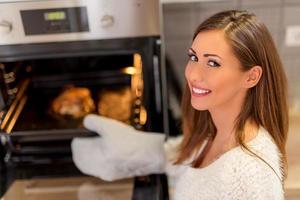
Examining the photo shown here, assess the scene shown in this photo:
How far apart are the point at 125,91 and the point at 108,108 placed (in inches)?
4.4

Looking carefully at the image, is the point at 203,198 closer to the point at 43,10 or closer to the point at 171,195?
the point at 171,195

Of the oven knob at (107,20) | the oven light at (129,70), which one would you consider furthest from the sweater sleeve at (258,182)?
the oven light at (129,70)

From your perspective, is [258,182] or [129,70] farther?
[129,70]

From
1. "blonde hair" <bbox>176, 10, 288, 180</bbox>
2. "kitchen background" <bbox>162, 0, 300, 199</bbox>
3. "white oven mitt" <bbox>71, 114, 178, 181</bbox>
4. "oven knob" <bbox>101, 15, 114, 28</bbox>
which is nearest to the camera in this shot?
"blonde hair" <bbox>176, 10, 288, 180</bbox>

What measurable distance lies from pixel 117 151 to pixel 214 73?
1.54ft

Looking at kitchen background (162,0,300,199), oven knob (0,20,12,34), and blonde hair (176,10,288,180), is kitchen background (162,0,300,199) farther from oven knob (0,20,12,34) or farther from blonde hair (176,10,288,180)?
oven knob (0,20,12,34)

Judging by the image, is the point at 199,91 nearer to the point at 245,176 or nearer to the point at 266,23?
the point at 245,176

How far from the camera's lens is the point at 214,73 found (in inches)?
32.2

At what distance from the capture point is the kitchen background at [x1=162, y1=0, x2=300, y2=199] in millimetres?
1349

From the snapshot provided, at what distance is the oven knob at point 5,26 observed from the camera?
104 cm

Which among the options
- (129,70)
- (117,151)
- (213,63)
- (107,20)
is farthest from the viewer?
(129,70)

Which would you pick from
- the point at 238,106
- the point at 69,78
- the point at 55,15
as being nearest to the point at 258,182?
the point at 238,106

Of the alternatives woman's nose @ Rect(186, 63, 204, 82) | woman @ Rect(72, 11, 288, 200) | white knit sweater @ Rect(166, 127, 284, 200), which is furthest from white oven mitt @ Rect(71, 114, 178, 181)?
woman's nose @ Rect(186, 63, 204, 82)

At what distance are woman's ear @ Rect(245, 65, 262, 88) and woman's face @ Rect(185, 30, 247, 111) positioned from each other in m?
0.01
